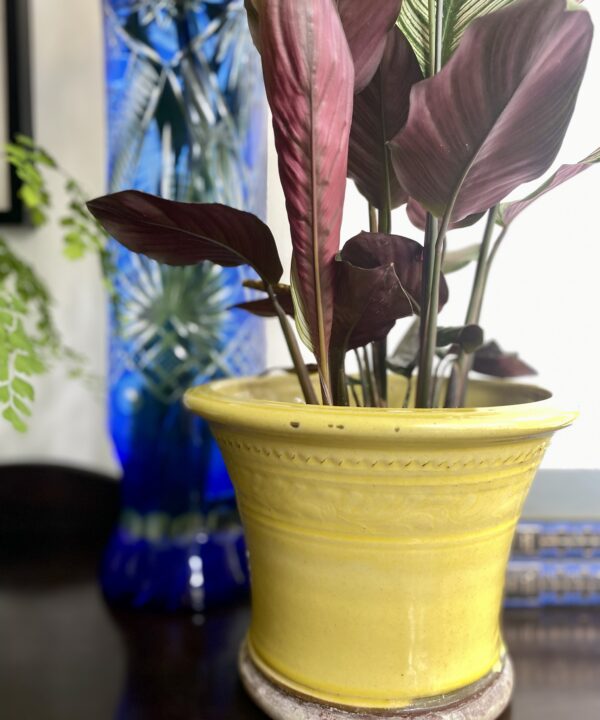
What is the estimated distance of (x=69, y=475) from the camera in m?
0.75

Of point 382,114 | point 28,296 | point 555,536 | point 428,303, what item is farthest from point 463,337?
point 28,296

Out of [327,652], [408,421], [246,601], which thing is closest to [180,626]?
[246,601]

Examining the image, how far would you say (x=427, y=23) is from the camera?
0.36 metres

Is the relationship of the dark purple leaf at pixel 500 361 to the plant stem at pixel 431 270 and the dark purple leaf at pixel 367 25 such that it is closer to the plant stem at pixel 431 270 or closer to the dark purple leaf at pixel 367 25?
the plant stem at pixel 431 270

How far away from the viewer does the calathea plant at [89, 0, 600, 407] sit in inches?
11.0

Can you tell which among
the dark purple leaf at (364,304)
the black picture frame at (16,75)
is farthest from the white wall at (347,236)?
the dark purple leaf at (364,304)

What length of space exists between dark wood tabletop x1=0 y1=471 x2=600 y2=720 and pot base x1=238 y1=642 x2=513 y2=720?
3 cm

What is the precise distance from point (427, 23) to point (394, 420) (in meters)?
0.23

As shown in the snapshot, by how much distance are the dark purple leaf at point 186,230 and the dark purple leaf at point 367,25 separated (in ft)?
0.34

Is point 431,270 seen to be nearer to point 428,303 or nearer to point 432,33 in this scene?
point 428,303

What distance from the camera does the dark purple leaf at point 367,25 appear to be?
32cm

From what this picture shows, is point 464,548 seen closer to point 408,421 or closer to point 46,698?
point 408,421

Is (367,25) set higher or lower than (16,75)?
lower

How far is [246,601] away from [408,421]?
347mm
